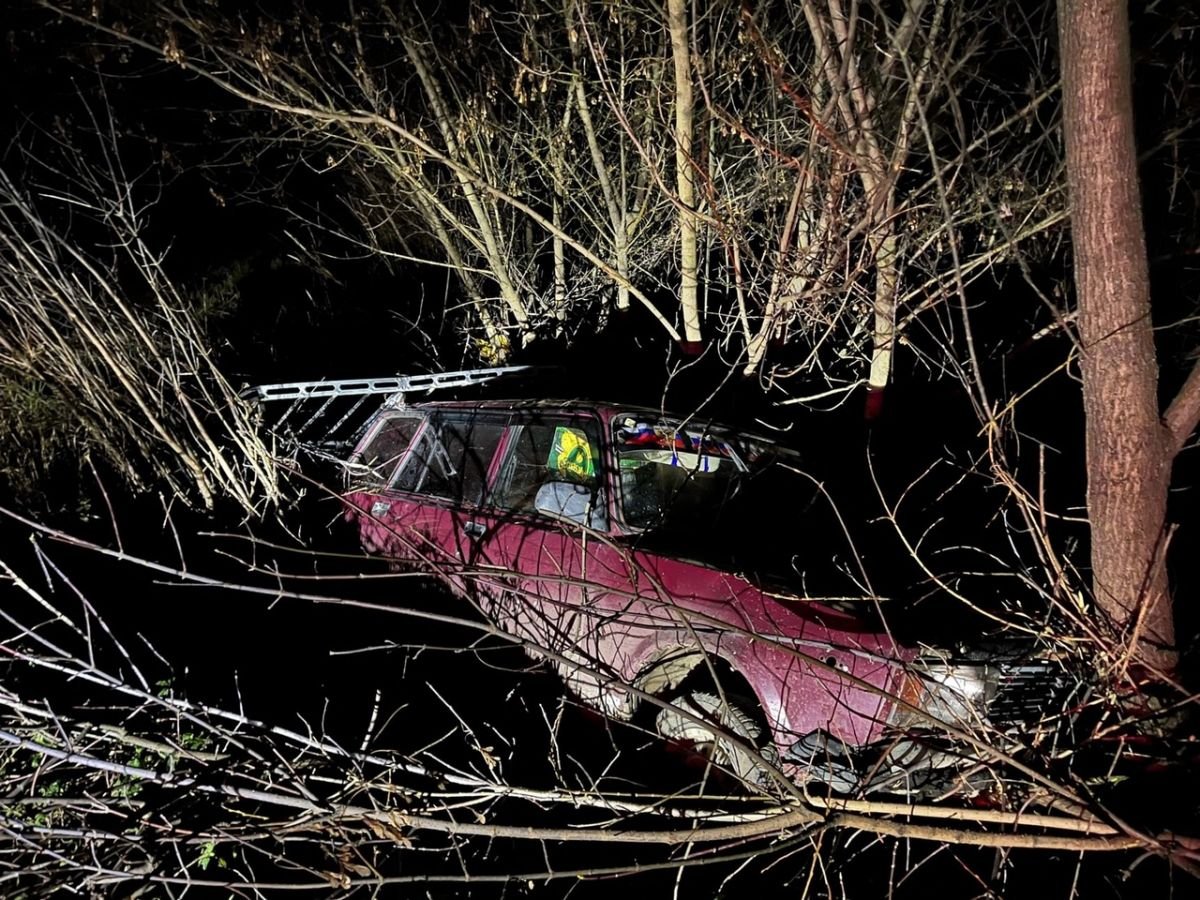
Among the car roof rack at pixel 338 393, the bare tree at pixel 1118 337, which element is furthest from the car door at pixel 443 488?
the bare tree at pixel 1118 337

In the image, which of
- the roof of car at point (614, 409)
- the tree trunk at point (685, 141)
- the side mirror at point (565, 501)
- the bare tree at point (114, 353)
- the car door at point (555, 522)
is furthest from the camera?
the bare tree at point (114, 353)

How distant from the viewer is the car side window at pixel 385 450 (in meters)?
5.12

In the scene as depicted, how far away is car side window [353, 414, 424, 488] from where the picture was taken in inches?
201

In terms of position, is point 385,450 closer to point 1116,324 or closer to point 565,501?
point 565,501

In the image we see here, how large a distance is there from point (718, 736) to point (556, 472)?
1.73 m

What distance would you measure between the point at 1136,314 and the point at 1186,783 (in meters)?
1.61

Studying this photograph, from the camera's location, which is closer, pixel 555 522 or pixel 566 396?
pixel 555 522

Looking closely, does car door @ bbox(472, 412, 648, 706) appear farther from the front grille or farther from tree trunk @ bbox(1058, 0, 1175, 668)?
tree trunk @ bbox(1058, 0, 1175, 668)

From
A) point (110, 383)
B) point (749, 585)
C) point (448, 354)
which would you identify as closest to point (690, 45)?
point (749, 585)

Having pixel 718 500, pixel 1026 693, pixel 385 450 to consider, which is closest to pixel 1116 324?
pixel 1026 693

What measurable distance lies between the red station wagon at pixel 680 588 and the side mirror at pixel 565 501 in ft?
0.04

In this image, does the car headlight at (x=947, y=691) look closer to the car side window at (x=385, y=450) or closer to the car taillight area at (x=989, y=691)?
the car taillight area at (x=989, y=691)

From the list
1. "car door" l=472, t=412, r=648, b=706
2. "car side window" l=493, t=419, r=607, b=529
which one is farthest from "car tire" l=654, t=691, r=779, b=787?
"car side window" l=493, t=419, r=607, b=529

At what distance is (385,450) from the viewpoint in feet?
17.5
